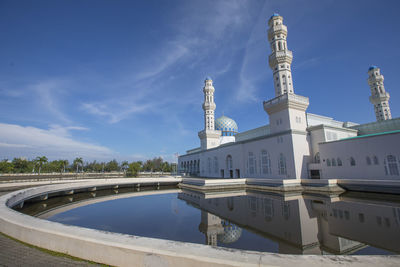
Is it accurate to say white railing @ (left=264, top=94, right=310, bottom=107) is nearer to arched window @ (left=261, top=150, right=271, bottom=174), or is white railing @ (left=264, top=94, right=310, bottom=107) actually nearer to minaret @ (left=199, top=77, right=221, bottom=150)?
arched window @ (left=261, top=150, right=271, bottom=174)

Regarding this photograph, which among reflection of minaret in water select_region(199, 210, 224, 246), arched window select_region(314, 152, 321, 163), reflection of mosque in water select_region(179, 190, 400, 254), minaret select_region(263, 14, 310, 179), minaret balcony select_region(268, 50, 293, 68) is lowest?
reflection of minaret in water select_region(199, 210, 224, 246)

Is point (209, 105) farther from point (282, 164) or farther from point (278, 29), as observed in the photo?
point (282, 164)

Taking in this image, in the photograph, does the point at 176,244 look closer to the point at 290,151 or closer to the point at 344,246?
the point at 344,246

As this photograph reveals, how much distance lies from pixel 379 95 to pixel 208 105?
98.8ft

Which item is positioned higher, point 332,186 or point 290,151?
point 290,151

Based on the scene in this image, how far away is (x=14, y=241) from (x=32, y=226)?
793 mm

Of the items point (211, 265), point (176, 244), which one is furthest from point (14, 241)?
point (211, 265)

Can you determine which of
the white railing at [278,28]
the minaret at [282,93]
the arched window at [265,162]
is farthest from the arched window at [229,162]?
the white railing at [278,28]

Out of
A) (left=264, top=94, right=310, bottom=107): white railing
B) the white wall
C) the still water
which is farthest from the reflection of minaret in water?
(left=264, top=94, right=310, bottom=107): white railing

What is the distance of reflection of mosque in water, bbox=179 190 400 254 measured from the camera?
6188 mm

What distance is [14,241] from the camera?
4.94 meters

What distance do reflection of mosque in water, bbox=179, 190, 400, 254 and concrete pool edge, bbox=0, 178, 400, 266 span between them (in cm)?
351

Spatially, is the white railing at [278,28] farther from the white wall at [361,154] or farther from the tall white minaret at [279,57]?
the white wall at [361,154]

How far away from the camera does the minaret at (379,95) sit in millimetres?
34219
